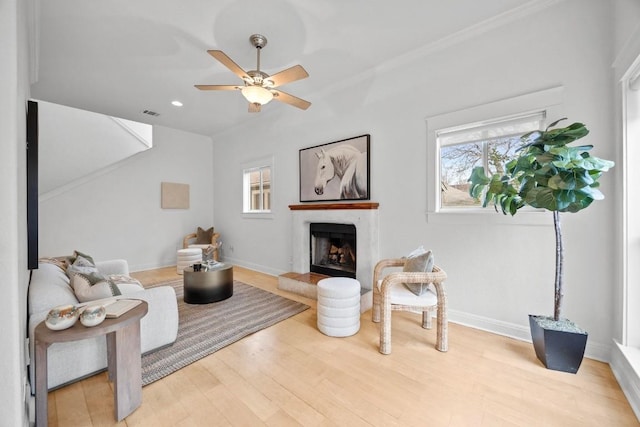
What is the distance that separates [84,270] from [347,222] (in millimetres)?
2804

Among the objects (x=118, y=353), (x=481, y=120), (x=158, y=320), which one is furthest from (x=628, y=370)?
(x=158, y=320)

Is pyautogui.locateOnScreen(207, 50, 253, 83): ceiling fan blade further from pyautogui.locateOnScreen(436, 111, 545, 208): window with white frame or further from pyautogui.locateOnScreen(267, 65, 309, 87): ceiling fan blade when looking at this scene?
pyautogui.locateOnScreen(436, 111, 545, 208): window with white frame

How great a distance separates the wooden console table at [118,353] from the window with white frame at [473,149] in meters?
2.92

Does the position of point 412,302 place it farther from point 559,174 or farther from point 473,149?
point 473,149

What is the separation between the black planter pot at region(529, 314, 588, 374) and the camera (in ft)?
5.77

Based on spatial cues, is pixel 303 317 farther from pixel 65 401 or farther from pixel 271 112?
pixel 271 112

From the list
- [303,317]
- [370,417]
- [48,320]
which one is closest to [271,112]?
[303,317]

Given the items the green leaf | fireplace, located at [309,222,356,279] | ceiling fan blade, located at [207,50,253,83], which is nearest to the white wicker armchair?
the green leaf

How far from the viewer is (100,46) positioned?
8.73 ft

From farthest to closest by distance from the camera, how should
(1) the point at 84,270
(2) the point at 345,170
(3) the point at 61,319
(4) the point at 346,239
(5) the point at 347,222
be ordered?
(4) the point at 346,239 < (2) the point at 345,170 < (5) the point at 347,222 < (1) the point at 84,270 < (3) the point at 61,319

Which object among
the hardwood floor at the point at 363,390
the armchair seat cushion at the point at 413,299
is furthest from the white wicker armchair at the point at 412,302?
the hardwood floor at the point at 363,390

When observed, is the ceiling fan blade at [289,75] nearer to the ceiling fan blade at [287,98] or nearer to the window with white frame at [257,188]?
the ceiling fan blade at [287,98]

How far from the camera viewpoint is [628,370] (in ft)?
5.19

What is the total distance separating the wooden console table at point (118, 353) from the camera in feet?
4.08
